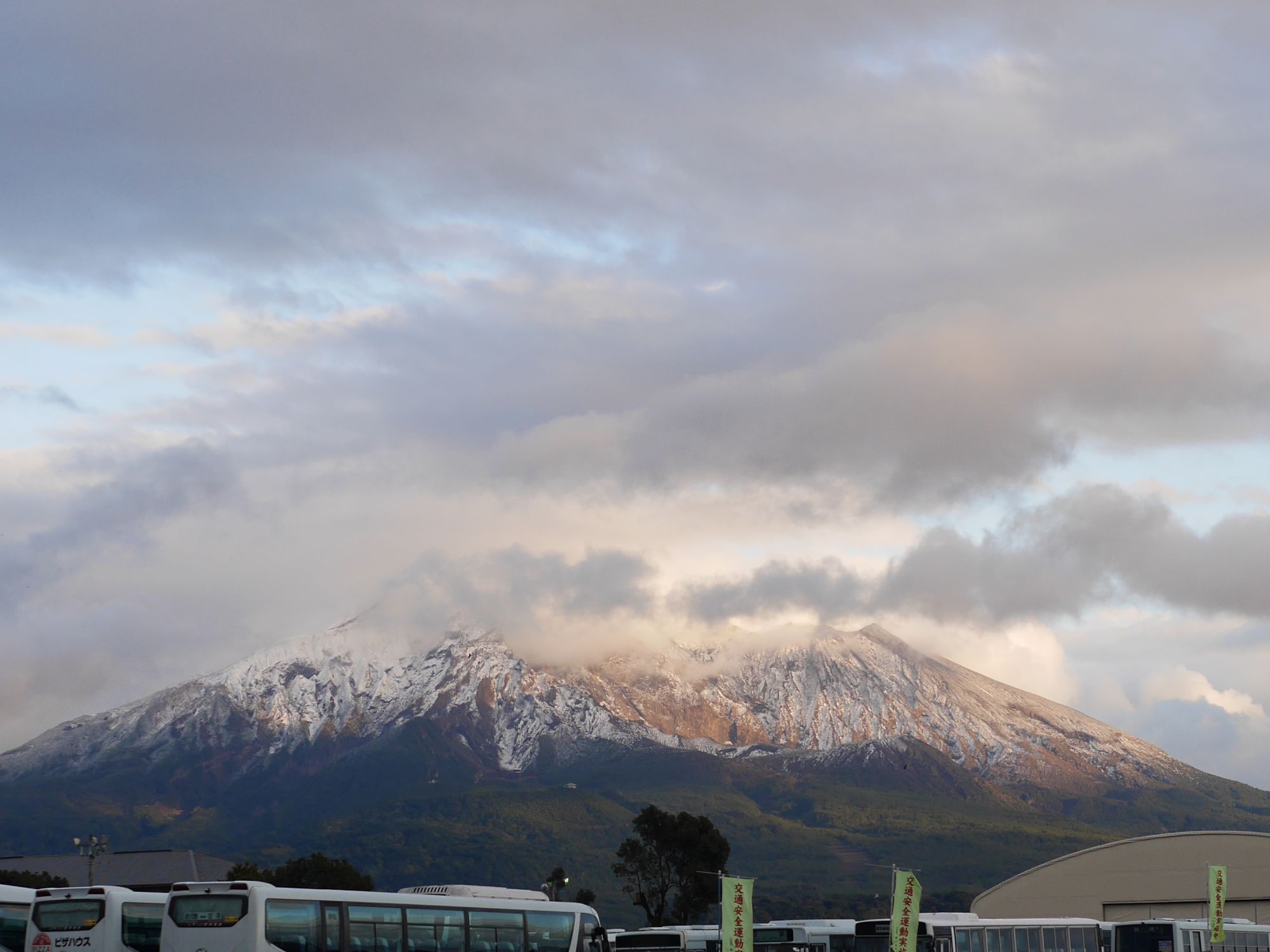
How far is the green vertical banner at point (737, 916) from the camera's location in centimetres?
5341

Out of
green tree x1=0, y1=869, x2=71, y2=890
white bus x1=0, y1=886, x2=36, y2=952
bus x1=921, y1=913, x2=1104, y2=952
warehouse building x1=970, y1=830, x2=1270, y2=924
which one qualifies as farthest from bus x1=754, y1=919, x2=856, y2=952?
green tree x1=0, y1=869, x2=71, y2=890

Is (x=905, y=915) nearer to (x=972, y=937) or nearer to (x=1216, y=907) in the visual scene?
(x=972, y=937)

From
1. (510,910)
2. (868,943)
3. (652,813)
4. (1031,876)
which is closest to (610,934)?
(868,943)

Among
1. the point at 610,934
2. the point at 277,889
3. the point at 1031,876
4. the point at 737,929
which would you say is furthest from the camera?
the point at 1031,876

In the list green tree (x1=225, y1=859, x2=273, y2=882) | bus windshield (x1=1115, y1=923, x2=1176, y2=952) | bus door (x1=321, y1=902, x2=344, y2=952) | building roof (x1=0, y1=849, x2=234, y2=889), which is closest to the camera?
bus door (x1=321, y1=902, x2=344, y2=952)

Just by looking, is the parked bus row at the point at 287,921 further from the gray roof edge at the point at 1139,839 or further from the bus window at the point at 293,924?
the gray roof edge at the point at 1139,839

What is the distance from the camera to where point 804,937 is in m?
68.2

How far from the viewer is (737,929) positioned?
53.8 m

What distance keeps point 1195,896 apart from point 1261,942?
32.1 meters

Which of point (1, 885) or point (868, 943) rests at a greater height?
point (1, 885)

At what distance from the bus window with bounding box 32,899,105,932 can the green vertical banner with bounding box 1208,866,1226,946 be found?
49.9 metres

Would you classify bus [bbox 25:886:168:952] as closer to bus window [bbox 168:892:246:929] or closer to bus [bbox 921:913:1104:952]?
bus window [bbox 168:892:246:929]

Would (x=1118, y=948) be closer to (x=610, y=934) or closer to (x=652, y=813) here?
(x=610, y=934)

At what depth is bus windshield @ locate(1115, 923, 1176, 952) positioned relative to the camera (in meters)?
68.0
